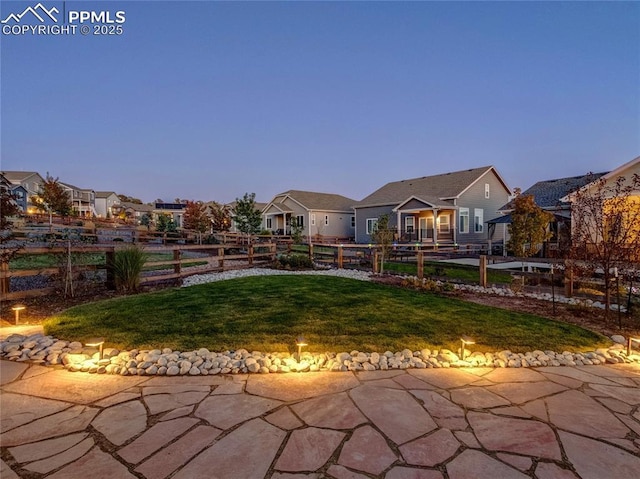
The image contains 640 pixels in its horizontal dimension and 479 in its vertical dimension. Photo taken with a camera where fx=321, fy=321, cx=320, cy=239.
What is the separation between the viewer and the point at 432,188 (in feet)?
85.6

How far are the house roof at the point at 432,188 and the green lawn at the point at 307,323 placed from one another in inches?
705

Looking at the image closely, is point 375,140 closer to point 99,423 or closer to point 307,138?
point 307,138

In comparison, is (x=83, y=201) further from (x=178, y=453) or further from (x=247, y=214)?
(x=178, y=453)

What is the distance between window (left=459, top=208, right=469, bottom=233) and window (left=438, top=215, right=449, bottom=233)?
99 cm

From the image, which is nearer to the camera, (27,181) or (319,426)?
(319,426)

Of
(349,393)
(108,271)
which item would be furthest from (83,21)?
(349,393)

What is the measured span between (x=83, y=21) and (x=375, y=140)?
77.9ft

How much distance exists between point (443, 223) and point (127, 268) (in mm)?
21962

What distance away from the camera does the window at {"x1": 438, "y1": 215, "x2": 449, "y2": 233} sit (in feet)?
79.2

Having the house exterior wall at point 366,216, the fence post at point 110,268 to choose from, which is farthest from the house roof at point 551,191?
the fence post at point 110,268

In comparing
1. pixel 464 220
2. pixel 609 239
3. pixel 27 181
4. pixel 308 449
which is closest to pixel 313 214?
pixel 464 220

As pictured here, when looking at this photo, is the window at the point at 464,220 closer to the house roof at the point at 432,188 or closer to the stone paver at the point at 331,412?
the house roof at the point at 432,188

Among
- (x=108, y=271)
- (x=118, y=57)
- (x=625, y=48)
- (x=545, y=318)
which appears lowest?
(x=545, y=318)

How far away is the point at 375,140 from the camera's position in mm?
28172
